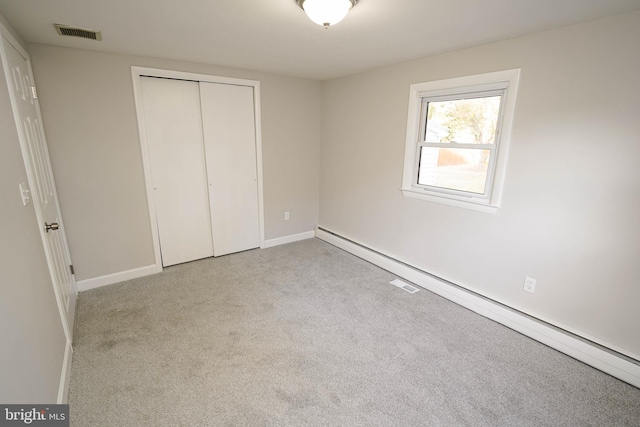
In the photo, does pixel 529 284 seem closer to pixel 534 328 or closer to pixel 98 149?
pixel 534 328

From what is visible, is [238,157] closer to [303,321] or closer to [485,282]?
[303,321]

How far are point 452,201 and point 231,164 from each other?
257cm

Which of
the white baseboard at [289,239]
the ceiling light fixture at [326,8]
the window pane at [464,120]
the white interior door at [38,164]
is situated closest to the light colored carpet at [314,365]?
the white interior door at [38,164]

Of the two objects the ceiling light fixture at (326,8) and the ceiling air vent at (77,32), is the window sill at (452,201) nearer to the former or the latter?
the ceiling light fixture at (326,8)

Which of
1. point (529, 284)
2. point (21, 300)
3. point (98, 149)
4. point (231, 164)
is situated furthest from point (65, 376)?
point (529, 284)

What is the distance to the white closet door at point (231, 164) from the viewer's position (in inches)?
133

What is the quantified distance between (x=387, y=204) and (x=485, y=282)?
130 cm

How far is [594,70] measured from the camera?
185 cm

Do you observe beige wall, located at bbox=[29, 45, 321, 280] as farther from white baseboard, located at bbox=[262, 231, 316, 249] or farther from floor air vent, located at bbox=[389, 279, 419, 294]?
floor air vent, located at bbox=[389, 279, 419, 294]

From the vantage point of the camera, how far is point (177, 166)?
3.26 metres

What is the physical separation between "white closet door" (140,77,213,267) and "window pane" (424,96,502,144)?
8.41 ft

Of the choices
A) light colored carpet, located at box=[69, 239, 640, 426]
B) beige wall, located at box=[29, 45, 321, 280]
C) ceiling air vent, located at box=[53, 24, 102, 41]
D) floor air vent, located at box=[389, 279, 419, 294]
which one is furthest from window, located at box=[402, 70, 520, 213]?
ceiling air vent, located at box=[53, 24, 102, 41]

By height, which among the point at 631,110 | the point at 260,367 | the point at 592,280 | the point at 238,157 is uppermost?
the point at 631,110

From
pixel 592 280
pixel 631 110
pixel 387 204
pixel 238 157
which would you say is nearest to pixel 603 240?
pixel 592 280
